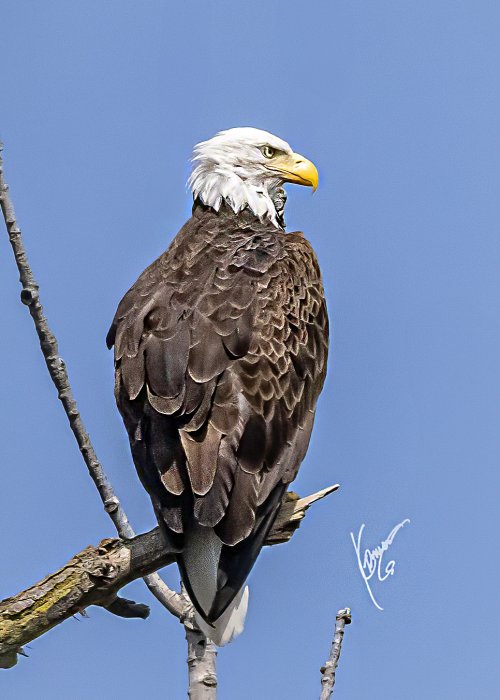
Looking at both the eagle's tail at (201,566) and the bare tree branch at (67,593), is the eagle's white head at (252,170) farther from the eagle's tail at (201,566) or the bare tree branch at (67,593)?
the bare tree branch at (67,593)

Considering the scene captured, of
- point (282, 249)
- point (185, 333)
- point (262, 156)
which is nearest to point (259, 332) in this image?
point (185, 333)

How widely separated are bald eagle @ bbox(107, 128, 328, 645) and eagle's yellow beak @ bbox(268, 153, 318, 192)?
810 mm

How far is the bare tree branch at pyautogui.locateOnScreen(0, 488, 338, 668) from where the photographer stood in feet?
19.2

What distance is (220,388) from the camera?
6.41 metres

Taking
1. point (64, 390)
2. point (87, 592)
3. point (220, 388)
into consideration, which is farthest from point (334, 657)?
point (64, 390)

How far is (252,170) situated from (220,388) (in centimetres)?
254

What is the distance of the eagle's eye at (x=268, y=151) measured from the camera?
27.8ft

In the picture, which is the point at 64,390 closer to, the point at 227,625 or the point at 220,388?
the point at 220,388

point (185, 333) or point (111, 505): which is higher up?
point (185, 333)

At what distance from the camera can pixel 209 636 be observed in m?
6.39

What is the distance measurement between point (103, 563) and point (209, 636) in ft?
2.77

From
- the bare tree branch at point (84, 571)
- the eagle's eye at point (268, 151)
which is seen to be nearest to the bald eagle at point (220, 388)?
the bare tree branch at point (84, 571)

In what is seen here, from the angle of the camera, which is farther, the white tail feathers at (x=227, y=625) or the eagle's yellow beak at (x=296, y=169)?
the eagle's yellow beak at (x=296, y=169)

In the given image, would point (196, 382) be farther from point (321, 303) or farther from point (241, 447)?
point (321, 303)
